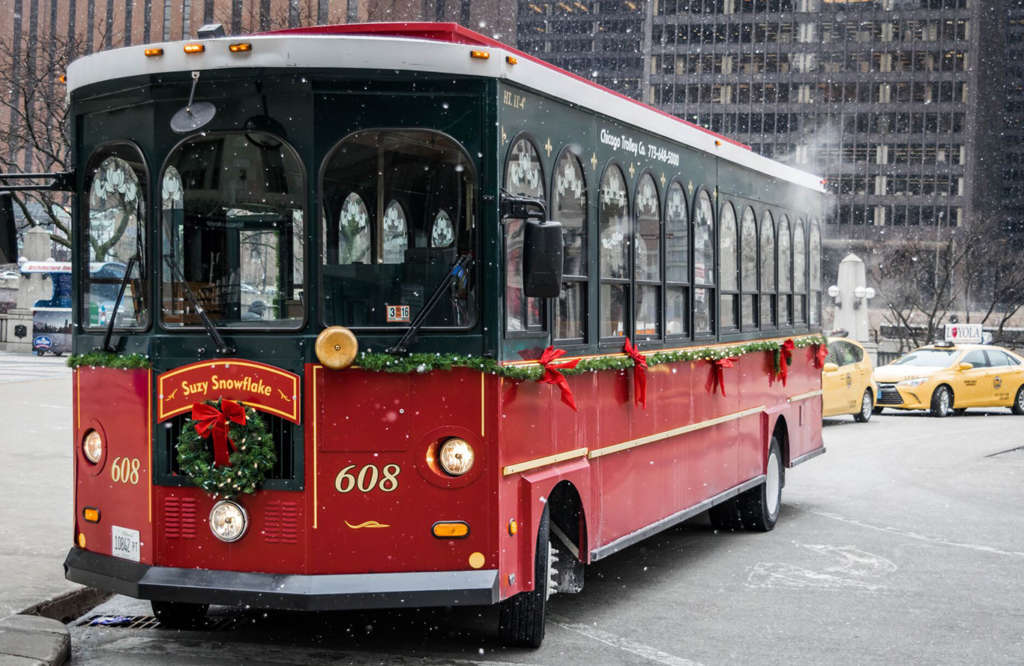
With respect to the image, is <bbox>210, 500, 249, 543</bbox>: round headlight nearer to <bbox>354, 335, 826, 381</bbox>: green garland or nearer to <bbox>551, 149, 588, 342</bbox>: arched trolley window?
<bbox>354, 335, 826, 381</bbox>: green garland

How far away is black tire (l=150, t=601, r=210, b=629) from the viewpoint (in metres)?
7.96

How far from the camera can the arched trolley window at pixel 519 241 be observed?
7.09m

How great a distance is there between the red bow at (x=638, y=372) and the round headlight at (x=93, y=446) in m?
3.27

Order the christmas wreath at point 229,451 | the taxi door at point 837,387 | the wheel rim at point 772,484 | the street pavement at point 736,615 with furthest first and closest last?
the taxi door at point 837,387
the wheel rim at point 772,484
the street pavement at point 736,615
the christmas wreath at point 229,451

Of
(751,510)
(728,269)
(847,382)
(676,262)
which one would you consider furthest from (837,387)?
(676,262)

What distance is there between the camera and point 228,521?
6809mm

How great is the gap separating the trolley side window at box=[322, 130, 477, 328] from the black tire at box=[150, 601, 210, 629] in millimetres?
2240

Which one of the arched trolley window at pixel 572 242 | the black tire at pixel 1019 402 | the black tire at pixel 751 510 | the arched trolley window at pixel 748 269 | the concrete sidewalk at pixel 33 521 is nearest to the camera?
the concrete sidewalk at pixel 33 521

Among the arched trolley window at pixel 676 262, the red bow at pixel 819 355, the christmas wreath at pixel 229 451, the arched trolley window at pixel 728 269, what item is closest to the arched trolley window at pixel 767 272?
the arched trolley window at pixel 728 269

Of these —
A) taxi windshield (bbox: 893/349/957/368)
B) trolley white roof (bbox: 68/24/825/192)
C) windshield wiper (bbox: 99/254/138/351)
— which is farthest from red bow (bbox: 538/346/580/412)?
taxi windshield (bbox: 893/349/957/368)

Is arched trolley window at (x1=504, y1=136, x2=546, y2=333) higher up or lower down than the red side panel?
higher up

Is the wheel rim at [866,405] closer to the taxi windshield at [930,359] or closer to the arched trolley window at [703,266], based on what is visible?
the taxi windshield at [930,359]

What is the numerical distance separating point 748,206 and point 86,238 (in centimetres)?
607

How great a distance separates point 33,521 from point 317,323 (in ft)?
17.7
